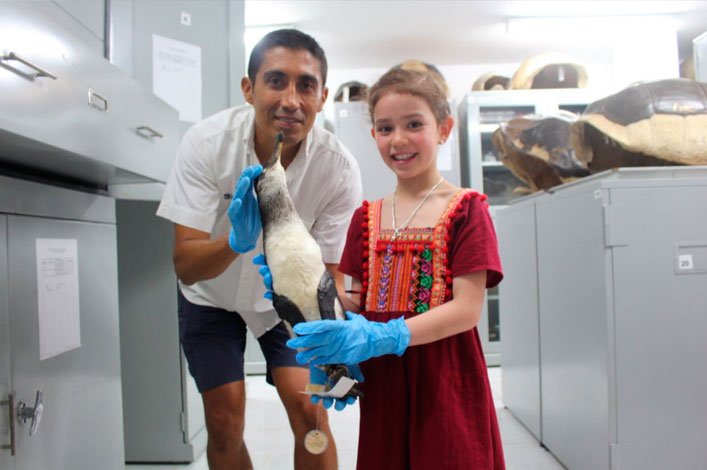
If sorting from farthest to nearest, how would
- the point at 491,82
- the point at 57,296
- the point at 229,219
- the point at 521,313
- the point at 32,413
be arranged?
the point at 491,82 < the point at 521,313 < the point at 229,219 < the point at 57,296 < the point at 32,413

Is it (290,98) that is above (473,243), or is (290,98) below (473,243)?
above

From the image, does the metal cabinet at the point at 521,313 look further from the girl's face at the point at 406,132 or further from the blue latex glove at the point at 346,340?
the blue latex glove at the point at 346,340

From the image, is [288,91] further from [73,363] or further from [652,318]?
[652,318]

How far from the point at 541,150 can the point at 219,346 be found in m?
1.51

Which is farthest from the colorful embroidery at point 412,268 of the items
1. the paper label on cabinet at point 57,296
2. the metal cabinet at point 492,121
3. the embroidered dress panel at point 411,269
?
the metal cabinet at point 492,121

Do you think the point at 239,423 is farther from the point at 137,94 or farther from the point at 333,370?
the point at 137,94

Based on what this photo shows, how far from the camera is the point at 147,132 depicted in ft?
4.66

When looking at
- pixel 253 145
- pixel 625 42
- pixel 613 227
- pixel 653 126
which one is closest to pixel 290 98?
pixel 253 145

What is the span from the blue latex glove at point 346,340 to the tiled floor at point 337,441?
1307 millimetres

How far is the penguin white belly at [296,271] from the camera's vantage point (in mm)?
854

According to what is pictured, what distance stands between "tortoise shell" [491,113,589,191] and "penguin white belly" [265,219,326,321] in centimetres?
146

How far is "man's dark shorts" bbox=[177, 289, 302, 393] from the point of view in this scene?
140cm

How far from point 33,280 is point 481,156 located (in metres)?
3.20

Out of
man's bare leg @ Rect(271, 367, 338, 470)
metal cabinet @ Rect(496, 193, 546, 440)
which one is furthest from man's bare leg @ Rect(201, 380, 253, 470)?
metal cabinet @ Rect(496, 193, 546, 440)
